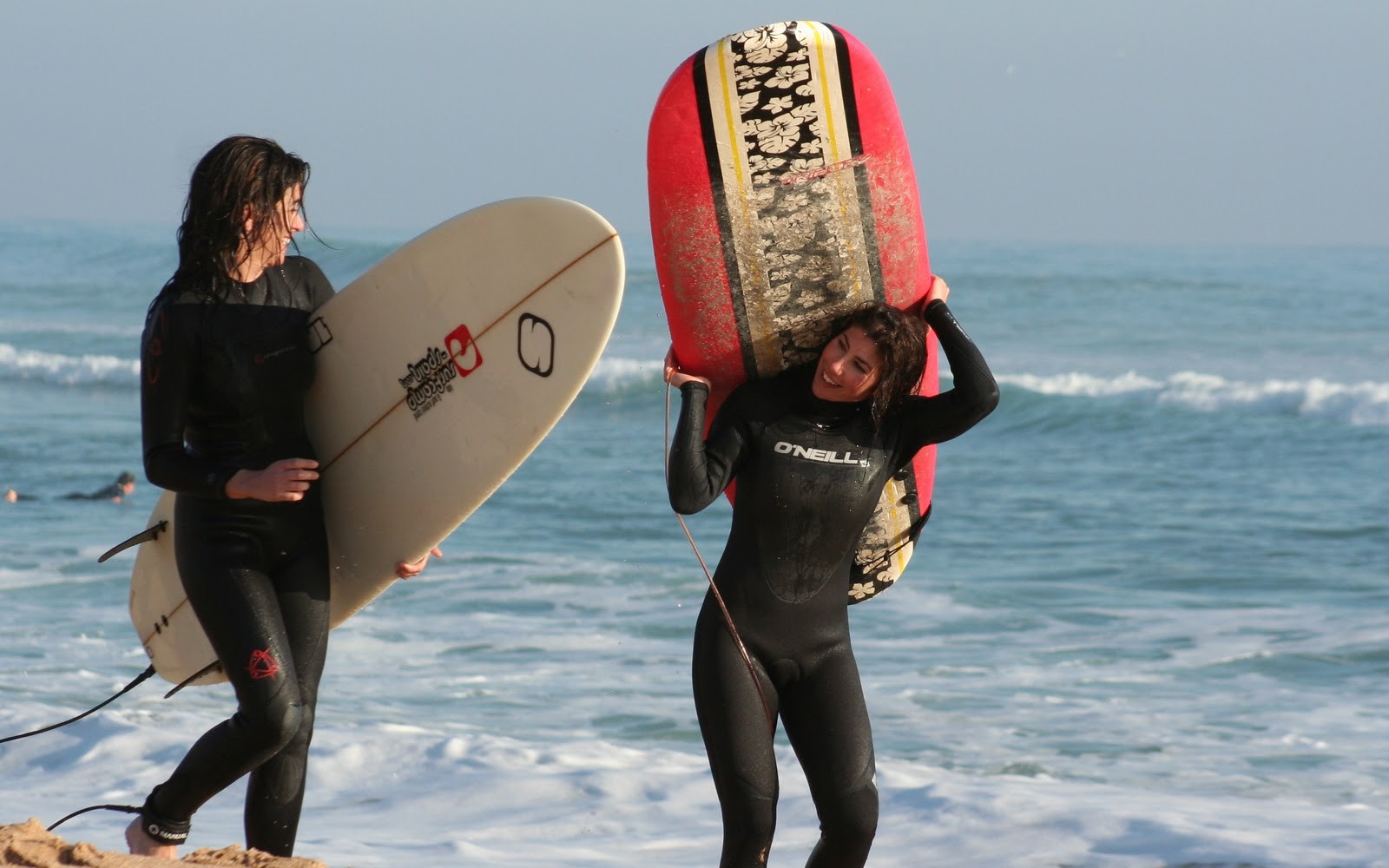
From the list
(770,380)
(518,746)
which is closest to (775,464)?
(770,380)

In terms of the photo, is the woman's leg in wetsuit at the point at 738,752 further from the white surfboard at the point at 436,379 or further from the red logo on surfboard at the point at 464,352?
the red logo on surfboard at the point at 464,352

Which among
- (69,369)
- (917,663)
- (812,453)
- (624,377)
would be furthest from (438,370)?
(69,369)

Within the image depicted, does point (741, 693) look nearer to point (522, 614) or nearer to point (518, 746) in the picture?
point (518, 746)

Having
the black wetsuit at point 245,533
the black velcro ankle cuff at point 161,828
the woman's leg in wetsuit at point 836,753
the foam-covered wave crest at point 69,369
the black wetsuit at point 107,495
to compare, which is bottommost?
the foam-covered wave crest at point 69,369

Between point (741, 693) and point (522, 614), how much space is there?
522 centimetres

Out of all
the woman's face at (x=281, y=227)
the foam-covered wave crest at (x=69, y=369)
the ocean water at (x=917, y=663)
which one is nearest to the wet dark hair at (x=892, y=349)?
the woman's face at (x=281, y=227)

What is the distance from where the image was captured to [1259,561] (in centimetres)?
960

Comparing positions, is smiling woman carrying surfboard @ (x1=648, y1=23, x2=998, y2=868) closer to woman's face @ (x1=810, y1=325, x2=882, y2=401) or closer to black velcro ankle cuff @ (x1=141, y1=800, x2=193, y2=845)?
woman's face @ (x1=810, y1=325, x2=882, y2=401)

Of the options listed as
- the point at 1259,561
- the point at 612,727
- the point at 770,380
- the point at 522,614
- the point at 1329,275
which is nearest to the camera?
the point at 770,380

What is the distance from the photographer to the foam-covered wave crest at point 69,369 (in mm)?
18547

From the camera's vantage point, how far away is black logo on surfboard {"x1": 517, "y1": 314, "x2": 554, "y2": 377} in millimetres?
3523

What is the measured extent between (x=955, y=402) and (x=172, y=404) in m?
1.58

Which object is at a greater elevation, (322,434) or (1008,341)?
(322,434)

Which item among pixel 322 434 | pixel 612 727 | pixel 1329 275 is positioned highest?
pixel 322 434
